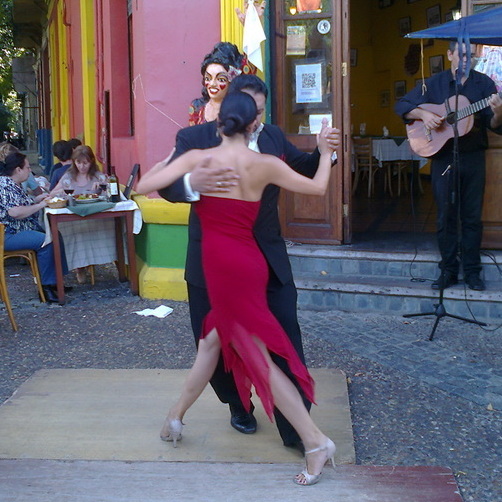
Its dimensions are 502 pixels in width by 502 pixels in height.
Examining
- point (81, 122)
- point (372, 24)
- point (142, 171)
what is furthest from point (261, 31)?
point (372, 24)

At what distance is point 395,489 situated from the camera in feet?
11.7

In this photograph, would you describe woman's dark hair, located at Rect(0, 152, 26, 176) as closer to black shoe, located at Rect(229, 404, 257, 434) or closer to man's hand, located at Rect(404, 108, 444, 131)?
man's hand, located at Rect(404, 108, 444, 131)

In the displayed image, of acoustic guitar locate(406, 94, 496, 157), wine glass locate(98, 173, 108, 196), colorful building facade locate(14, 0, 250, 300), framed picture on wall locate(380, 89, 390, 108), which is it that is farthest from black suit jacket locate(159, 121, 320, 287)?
framed picture on wall locate(380, 89, 390, 108)

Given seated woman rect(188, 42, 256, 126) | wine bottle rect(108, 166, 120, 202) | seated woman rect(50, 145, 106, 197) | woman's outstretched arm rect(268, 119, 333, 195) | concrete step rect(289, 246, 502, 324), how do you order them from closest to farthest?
1. woman's outstretched arm rect(268, 119, 333, 195)
2. seated woman rect(188, 42, 256, 126)
3. concrete step rect(289, 246, 502, 324)
4. wine bottle rect(108, 166, 120, 202)
5. seated woman rect(50, 145, 106, 197)

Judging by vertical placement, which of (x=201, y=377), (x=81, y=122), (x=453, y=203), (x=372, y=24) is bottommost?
(x=201, y=377)

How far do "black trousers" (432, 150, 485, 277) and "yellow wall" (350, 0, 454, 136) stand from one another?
9018 millimetres

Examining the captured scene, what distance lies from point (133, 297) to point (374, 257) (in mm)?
2242

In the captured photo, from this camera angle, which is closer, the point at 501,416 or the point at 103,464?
the point at 103,464

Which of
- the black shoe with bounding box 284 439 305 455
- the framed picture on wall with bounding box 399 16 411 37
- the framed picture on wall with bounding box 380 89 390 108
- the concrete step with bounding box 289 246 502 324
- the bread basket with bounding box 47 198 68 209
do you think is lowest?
the black shoe with bounding box 284 439 305 455

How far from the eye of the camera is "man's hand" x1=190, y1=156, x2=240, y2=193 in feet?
11.0

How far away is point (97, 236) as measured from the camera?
26.1ft

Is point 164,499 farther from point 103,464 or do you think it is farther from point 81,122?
point 81,122

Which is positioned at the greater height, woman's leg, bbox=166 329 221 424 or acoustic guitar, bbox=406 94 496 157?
acoustic guitar, bbox=406 94 496 157

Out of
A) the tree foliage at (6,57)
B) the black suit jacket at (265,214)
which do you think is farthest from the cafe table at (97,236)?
the tree foliage at (6,57)
